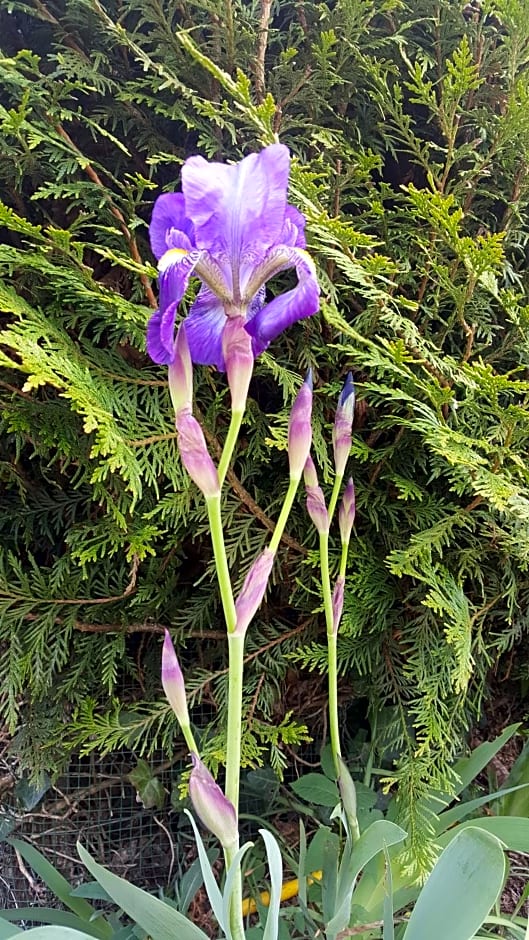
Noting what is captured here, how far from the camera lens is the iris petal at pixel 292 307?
525mm

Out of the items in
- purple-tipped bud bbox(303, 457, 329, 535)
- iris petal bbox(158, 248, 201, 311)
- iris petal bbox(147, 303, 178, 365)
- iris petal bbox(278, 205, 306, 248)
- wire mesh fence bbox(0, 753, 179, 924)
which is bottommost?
wire mesh fence bbox(0, 753, 179, 924)

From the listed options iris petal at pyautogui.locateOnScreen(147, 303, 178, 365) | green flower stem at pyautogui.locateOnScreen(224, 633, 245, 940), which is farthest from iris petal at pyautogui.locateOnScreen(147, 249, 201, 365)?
green flower stem at pyautogui.locateOnScreen(224, 633, 245, 940)

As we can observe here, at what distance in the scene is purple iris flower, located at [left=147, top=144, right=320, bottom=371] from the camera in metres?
0.47

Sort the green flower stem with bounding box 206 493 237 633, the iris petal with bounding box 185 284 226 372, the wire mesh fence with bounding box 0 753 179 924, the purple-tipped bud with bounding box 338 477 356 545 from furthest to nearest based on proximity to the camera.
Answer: the wire mesh fence with bounding box 0 753 179 924 → the purple-tipped bud with bounding box 338 477 356 545 → the iris petal with bounding box 185 284 226 372 → the green flower stem with bounding box 206 493 237 633

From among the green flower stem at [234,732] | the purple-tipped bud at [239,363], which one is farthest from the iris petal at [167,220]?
the green flower stem at [234,732]

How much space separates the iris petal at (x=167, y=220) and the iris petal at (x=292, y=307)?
0.30 feet

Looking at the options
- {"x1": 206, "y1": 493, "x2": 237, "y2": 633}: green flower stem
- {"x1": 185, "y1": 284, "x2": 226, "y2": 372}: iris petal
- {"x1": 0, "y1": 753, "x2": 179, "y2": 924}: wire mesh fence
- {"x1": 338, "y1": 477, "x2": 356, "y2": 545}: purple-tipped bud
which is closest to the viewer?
{"x1": 206, "y1": 493, "x2": 237, "y2": 633}: green flower stem

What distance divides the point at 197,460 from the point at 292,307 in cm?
16

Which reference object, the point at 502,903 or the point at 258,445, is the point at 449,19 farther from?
the point at 502,903

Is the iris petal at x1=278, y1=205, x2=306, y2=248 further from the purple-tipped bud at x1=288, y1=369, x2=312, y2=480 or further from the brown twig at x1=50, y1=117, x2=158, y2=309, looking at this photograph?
the brown twig at x1=50, y1=117, x2=158, y2=309

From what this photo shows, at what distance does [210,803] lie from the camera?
1.54ft

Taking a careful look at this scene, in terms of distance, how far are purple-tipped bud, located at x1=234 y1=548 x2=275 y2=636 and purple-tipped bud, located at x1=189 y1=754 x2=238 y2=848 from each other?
104 mm

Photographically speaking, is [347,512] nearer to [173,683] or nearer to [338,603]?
[338,603]

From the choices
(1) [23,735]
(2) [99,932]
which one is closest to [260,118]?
(1) [23,735]
